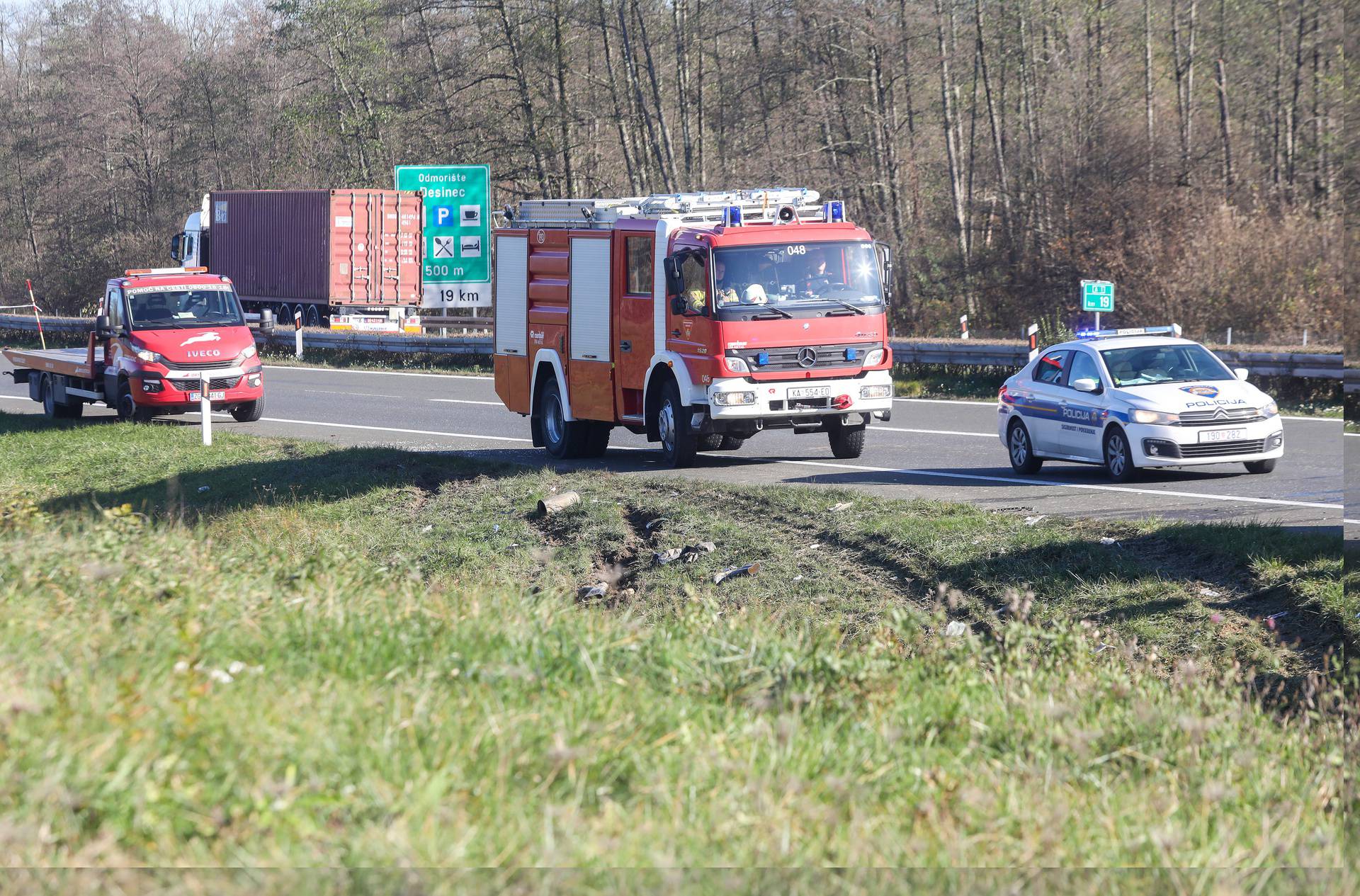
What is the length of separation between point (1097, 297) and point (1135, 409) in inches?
319

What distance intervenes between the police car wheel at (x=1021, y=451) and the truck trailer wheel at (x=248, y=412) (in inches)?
506

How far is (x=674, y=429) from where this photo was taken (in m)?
16.2

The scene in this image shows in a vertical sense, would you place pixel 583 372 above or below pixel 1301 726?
above

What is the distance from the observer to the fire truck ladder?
16312mm

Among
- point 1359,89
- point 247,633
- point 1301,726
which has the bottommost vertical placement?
point 1301,726

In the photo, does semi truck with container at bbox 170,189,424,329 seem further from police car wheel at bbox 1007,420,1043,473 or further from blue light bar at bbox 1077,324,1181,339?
blue light bar at bbox 1077,324,1181,339

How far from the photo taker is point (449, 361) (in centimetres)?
3356

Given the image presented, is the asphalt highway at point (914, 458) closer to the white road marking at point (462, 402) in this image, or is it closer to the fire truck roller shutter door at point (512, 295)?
the white road marking at point (462, 402)

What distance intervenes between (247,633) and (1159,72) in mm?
37743

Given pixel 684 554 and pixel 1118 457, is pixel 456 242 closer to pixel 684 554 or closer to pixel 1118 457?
pixel 1118 457

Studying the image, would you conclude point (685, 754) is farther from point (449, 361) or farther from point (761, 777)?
point (449, 361)

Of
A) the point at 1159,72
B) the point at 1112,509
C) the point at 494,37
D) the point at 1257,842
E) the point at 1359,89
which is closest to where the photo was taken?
the point at 1257,842

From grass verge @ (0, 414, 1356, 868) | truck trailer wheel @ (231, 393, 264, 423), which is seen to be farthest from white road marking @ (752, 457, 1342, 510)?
truck trailer wheel @ (231, 393, 264, 423)

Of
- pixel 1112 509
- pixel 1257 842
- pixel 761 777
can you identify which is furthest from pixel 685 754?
pixel 1112 509
